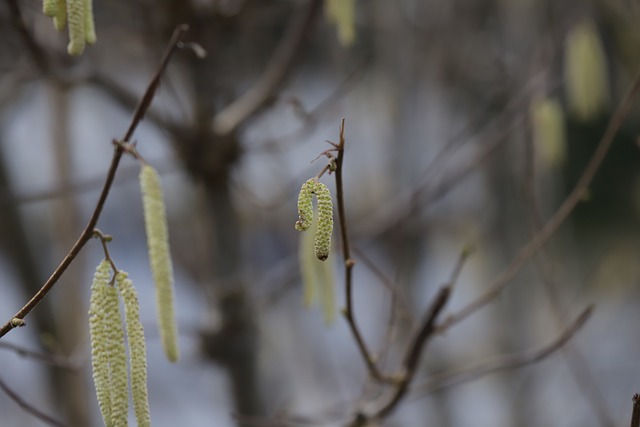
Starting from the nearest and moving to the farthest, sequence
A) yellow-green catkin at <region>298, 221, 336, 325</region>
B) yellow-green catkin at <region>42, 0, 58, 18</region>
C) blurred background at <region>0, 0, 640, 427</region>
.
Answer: yellow-green catkin at <region>42, 0, 58, 18</region>
yellow-green catkin at <region>298, 221, 336, 325</region>
blurred background at <region>0, 0, 640, 427</region>

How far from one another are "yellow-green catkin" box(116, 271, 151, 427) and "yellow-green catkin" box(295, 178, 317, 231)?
0.22 m

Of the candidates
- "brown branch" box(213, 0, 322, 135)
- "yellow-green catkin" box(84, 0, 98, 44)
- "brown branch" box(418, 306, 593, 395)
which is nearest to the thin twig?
"brown branch" box(418, 306, 593, 395)

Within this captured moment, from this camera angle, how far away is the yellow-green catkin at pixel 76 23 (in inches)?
40.5

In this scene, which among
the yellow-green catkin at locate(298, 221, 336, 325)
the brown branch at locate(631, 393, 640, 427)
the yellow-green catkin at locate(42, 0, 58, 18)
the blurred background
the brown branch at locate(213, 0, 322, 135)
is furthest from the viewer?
the blurred background

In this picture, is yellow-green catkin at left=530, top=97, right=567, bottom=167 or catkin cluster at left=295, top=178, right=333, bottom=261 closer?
catkin cluster at left=295, top=178, right=333, bottom=261

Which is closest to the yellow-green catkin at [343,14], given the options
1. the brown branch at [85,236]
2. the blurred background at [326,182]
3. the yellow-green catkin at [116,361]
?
the blurred background at [326,182]

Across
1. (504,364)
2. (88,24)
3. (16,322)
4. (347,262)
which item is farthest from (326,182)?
(16,322)

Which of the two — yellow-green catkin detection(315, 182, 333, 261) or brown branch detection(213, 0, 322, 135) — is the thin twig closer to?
yellow-green catkin detection(315, 182, 333, 261)

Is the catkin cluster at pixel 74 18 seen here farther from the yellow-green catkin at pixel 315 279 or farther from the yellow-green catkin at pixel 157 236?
the yellow-green catkin at pixel 315 279

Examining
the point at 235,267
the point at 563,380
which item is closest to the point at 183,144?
the point at 235,267

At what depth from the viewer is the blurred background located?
77.7 inches

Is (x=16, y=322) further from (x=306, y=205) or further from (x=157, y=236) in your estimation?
(x=306, y=205)

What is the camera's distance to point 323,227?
891 millimetres

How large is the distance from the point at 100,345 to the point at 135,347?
41 millimetres
